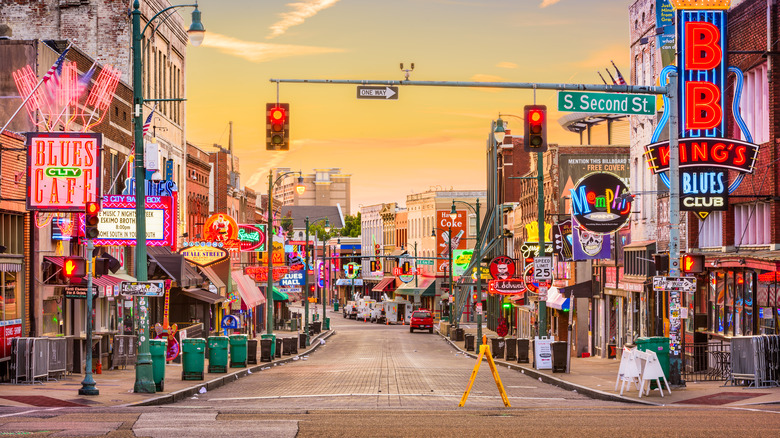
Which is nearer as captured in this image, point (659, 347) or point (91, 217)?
point (91, 217)

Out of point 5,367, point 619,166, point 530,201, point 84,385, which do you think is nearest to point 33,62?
point 5,367

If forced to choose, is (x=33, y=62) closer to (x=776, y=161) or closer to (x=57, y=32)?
(x=57, y=32)

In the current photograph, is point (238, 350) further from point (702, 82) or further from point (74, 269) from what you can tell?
point (702, 82)

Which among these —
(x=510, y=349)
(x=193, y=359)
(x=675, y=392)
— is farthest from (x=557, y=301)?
(x=675, y=392)

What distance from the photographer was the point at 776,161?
2797 centimetres

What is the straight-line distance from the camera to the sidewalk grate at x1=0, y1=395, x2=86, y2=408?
2023 centimetres

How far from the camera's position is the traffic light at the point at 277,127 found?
23.3 metres

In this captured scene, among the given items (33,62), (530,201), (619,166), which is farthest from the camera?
(530,201)

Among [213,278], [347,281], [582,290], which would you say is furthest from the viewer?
[347,281]

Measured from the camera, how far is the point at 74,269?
27.9 m

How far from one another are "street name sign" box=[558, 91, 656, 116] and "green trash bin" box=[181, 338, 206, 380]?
1192 centimetres

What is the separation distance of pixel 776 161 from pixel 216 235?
2979cm

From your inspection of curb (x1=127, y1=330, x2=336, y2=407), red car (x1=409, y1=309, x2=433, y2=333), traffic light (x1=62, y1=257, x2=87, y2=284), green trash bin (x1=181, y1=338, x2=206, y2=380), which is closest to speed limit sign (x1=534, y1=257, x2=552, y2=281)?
curb (x1=127, y1=330, x2=336, y2=407)

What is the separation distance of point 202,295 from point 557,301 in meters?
18.4
